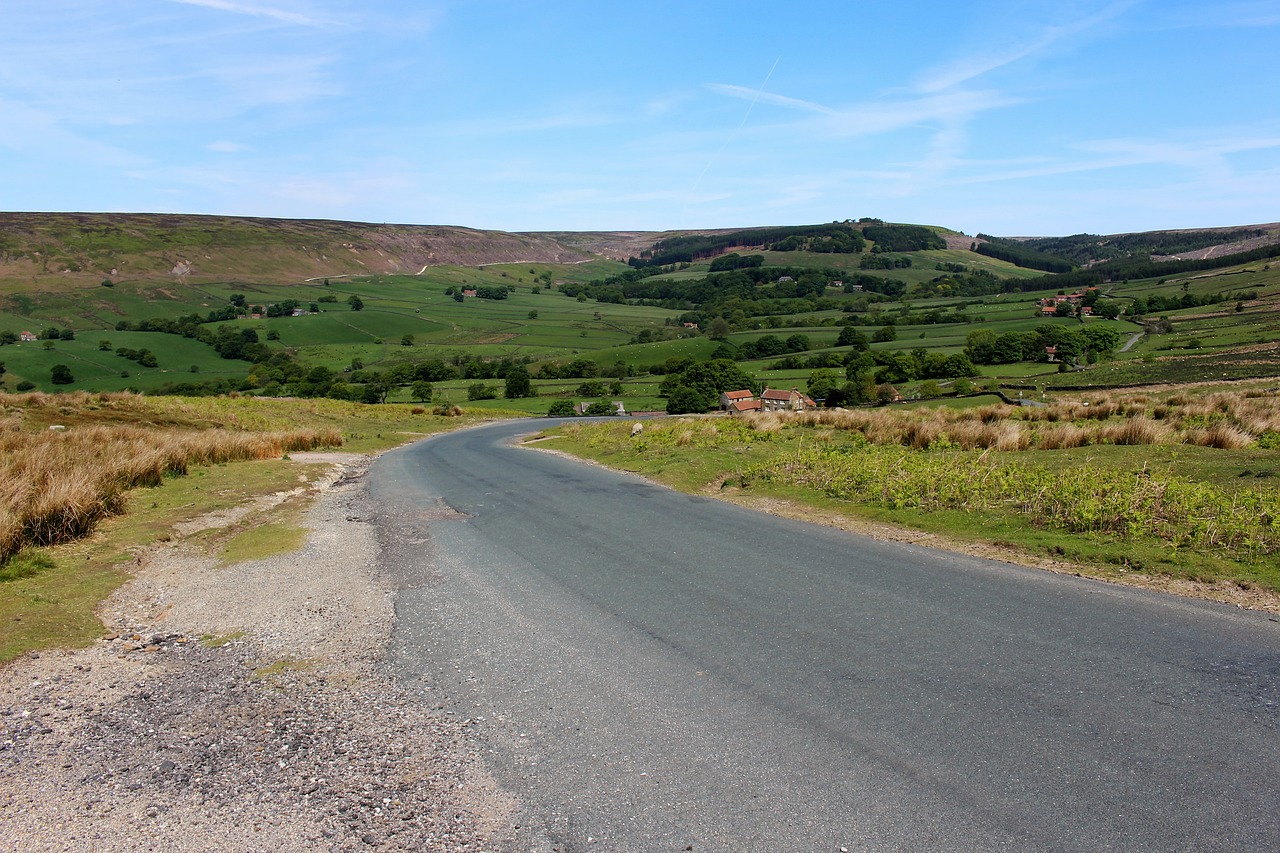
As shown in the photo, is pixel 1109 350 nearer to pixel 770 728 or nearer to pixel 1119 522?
pixel 1119 522

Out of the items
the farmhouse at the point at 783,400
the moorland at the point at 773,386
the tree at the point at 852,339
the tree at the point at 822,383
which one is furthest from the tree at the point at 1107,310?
the farmhouse at the point at 783,400

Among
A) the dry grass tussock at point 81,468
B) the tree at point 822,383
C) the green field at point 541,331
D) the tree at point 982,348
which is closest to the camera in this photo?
the dry grass tussock at point 81,468

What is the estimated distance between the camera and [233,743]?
521 cm

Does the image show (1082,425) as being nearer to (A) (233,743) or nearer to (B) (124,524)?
(A) (233,743)

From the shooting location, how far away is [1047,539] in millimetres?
9922

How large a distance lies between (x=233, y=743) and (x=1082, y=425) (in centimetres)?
2156

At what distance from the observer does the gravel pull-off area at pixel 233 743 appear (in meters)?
4.17

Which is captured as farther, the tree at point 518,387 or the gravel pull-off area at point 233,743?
the tree at point 518,387

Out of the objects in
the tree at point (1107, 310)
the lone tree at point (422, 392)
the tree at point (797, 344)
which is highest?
the tree at point (1107, 310)

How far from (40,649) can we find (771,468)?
44.2 feet

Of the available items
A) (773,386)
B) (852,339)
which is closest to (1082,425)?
(773,386)

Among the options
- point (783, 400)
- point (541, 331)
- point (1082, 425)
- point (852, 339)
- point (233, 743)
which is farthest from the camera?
point (541, 331)

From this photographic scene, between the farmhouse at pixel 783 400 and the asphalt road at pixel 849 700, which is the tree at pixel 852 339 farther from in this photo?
the asphalt road at pixel 849 700

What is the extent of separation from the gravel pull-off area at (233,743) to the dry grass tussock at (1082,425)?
16.4 metres
